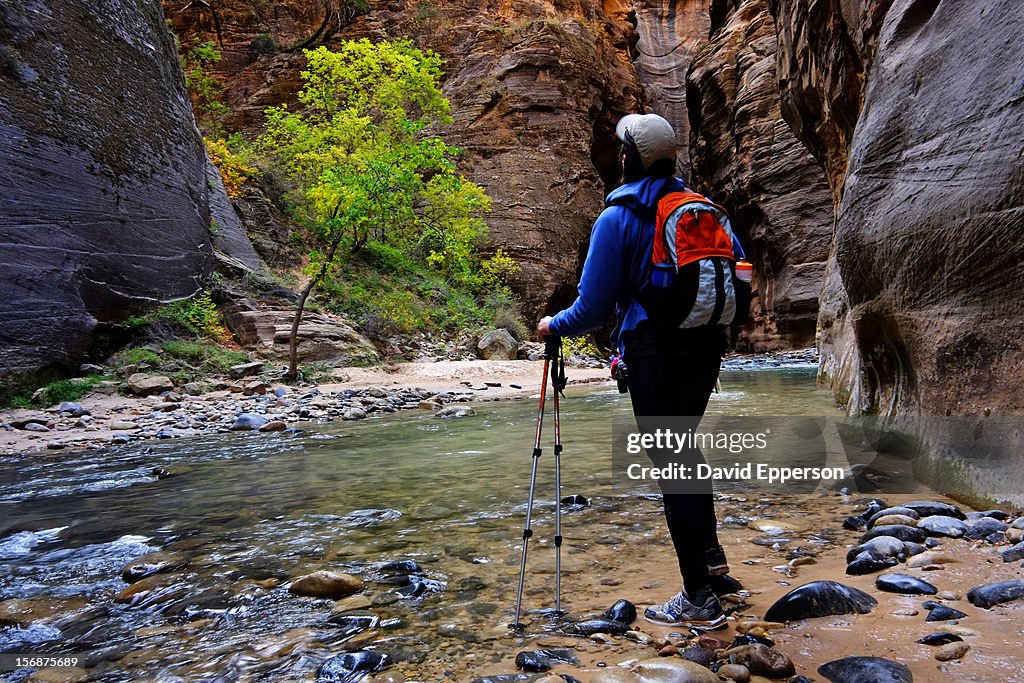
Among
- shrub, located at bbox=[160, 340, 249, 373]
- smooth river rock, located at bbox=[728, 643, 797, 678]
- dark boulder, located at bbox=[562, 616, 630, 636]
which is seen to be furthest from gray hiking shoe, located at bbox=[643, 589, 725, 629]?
shrub, located at bbox=[160, 340, 249, 373]

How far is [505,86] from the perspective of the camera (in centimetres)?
2881

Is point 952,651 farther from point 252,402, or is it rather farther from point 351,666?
point 252,402

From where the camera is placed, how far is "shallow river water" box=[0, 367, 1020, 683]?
203cm

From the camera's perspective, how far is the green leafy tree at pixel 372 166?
1313cm

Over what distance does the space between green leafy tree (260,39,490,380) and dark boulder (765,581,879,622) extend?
11741 mm

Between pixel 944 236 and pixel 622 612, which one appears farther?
pixel 944 236

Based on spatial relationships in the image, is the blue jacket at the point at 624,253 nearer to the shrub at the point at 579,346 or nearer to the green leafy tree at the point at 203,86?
the shrub at the point at 579,346

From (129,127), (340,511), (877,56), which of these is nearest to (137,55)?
(129,127)

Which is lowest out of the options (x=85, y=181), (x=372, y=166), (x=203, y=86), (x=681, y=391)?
(x=681, y=391)

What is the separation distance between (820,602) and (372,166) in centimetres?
1306

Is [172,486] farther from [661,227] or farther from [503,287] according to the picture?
[503,287]

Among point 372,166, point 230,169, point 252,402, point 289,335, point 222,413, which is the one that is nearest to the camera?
point 222,413

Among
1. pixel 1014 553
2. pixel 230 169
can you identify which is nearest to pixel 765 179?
pixel 230 169

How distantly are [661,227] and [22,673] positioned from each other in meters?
2.74
